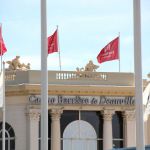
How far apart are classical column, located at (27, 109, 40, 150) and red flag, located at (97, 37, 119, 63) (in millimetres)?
5212

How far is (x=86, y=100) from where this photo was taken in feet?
135

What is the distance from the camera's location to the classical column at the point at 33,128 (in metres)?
39.8

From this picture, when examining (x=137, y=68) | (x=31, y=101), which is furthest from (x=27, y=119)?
(x=137, y=68)

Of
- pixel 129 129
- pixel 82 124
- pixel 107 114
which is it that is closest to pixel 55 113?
pixel 82 124

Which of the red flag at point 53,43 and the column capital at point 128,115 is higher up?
the red flag at point 53,43

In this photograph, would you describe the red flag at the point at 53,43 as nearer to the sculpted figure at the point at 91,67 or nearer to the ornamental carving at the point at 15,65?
the ornamental carving at the point at 15,65

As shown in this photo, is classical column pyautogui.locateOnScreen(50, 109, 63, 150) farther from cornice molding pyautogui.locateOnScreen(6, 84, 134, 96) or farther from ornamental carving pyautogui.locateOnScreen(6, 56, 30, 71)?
ornamental carving pyautogui.locateOnScreen(6, 56, 30, 71)

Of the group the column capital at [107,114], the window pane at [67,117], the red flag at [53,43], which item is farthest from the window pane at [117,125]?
the red flag at [53,43]

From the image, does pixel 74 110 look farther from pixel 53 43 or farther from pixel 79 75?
pixel 53 43

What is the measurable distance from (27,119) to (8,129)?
140 cm

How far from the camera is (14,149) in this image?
132 ft

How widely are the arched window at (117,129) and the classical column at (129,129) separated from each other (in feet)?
1.53

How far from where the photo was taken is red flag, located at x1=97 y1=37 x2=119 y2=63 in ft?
133

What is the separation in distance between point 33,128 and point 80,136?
3.32m
